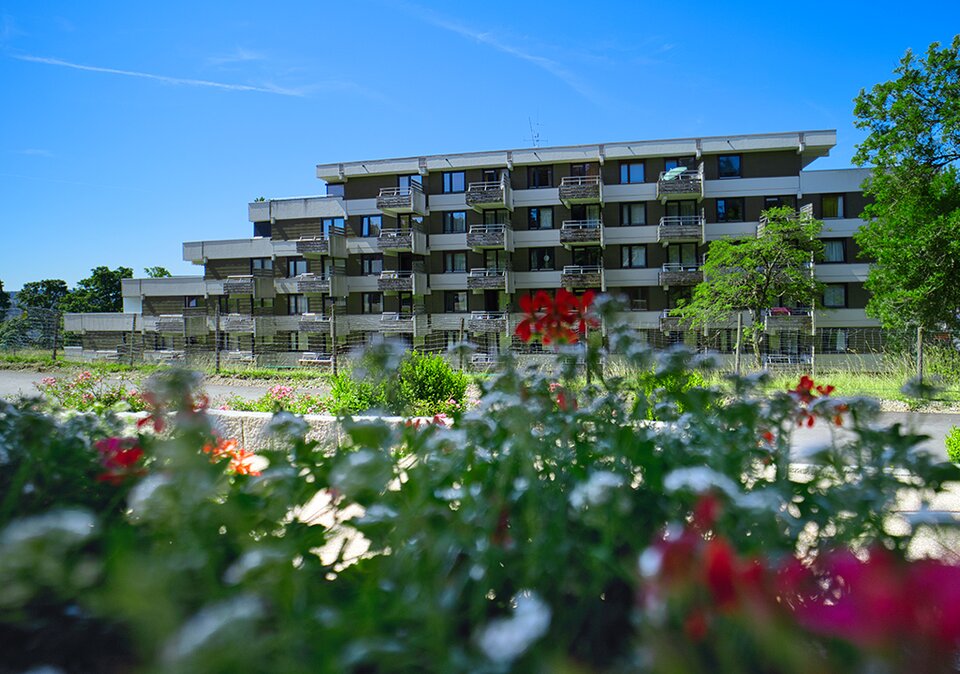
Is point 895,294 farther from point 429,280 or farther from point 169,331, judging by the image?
point 169,331

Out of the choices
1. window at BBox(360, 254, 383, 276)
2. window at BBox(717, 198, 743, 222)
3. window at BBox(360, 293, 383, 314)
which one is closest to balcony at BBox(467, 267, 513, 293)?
window at BBox(360, 293, 383, 314)

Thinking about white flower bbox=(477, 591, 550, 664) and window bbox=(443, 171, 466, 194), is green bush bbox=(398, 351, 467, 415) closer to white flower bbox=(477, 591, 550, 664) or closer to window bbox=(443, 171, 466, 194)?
white flower bbox=(477, 591, 550, 664)

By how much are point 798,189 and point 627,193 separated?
880 cm

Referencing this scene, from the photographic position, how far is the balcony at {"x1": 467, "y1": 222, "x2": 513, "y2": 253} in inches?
1409

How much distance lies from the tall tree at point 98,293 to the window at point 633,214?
49.0m

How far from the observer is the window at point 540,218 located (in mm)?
37438

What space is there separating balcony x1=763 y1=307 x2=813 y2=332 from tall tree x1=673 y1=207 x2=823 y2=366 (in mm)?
1938

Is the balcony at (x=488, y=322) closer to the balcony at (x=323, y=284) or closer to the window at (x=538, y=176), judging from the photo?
the window at (x=538, y=176)

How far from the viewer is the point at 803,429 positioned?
8320 millimetres

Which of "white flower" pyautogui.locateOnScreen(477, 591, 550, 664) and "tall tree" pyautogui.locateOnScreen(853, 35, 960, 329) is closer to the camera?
"white flower" pyautogui.locateOnScreen(477, 591, 550, 664)

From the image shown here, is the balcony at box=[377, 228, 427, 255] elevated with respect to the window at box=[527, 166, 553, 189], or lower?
lower

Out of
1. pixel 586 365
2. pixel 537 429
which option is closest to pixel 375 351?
pixel 537 429

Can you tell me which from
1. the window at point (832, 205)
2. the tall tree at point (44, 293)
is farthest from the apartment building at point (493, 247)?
the tall tree at point (44, 293)

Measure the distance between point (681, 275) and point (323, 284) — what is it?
20.6 meters
